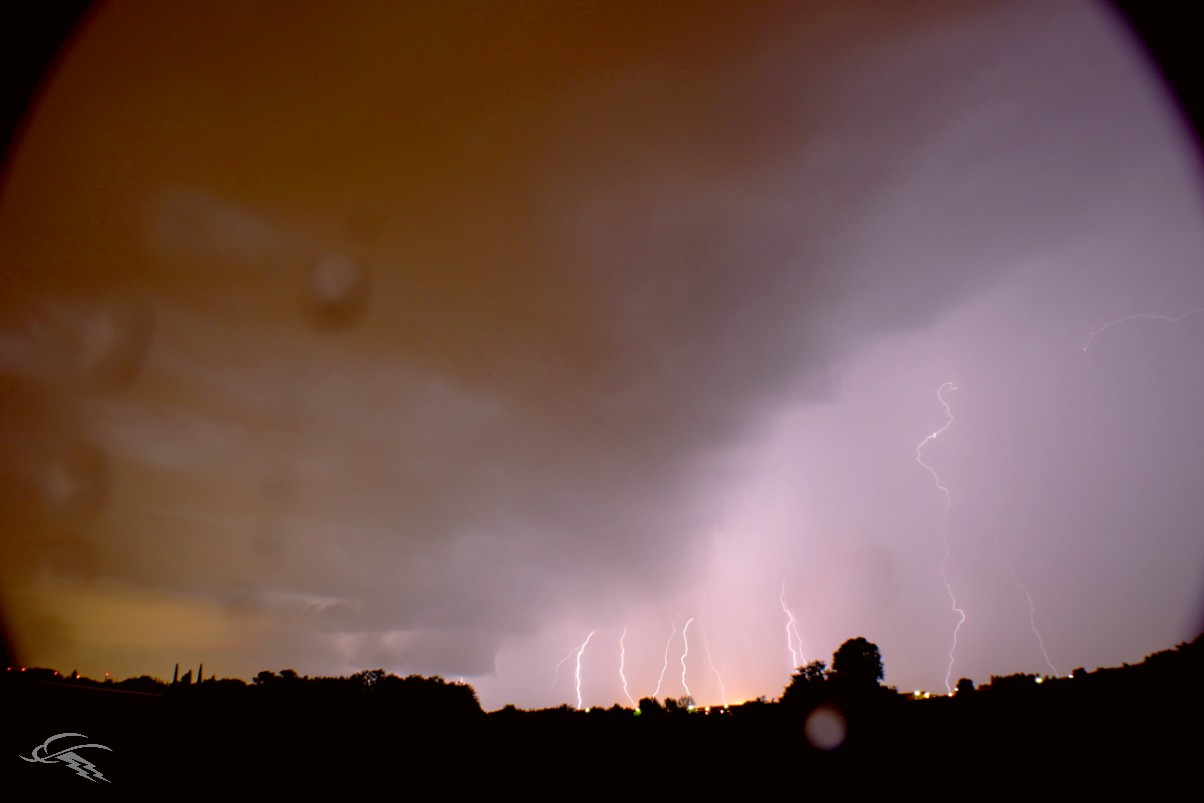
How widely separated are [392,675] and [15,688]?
3281 inches

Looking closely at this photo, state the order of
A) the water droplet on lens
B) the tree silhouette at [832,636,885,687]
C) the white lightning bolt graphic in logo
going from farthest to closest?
the tree silhouette at [832,636,885,687], the water droplet on lens, the white lightning bolt graphic in logo

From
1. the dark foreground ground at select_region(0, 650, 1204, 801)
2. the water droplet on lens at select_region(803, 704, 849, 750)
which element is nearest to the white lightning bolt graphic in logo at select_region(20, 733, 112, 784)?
the dark foreground ground at select_region(0, 650, 1204, 801)

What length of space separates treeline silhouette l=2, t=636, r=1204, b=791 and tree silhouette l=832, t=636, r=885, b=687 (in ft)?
115

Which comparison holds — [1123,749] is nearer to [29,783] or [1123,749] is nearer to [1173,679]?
[1173,679]

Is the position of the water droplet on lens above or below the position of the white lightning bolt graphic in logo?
below

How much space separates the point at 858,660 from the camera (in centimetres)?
5009

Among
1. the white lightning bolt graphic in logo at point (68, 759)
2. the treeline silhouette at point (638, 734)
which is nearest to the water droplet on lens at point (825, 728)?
the treeline silhouette at point (638, 734)

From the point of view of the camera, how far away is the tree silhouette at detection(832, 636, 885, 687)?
4869 centimetres

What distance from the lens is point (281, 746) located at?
13.9 meters

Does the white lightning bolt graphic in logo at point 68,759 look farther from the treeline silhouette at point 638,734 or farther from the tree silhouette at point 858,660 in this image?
the tree silhouette at point 858,660

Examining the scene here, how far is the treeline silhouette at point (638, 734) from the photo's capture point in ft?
35.8

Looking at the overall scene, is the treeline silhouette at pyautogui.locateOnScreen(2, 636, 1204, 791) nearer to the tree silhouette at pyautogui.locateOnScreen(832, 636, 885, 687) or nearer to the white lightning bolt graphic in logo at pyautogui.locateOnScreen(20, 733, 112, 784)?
the white lightning bolt graphic in logo at pyautogui.locateOnScreen(20, 733, 112, 784)

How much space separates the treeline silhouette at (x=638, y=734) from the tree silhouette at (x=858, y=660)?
3508 centimetres

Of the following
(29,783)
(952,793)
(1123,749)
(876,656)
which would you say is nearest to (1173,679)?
(1123,749)
